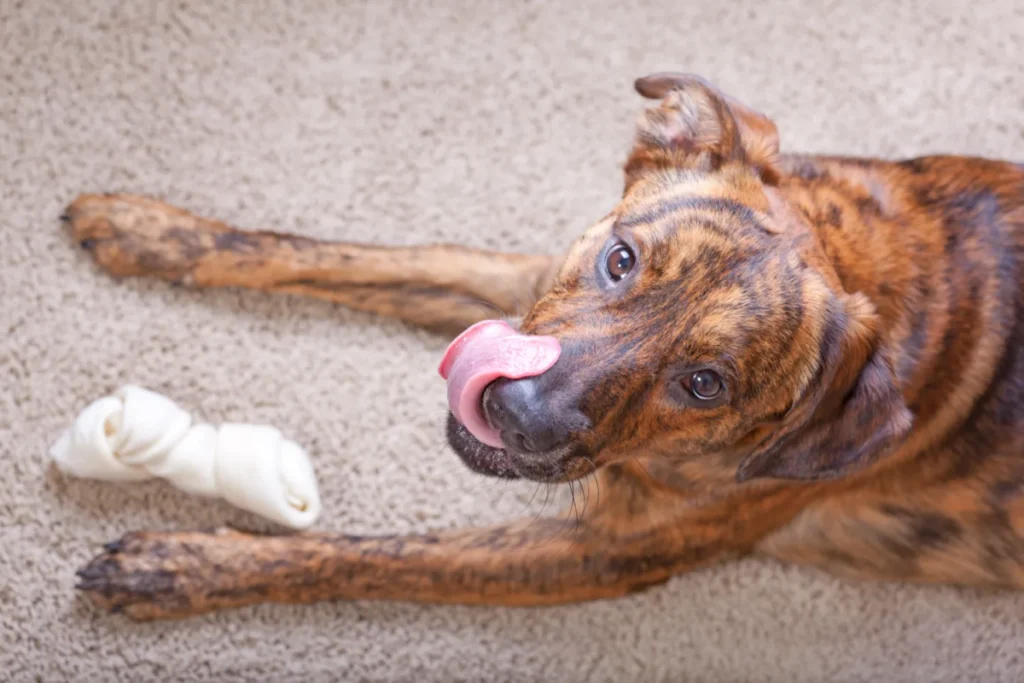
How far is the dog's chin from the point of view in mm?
2084

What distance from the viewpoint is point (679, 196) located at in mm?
2156

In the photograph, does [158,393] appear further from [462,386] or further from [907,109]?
[907,109]

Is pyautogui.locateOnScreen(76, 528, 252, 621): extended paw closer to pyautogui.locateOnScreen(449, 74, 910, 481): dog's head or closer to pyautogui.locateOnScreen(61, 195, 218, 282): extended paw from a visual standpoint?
pyautogui.locateOnScreen(61, 195, 218, 282): extended paw

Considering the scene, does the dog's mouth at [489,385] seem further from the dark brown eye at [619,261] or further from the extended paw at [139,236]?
the extended paw at [139,236]

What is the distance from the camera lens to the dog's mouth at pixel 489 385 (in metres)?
2.00

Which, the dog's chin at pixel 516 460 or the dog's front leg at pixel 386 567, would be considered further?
the dog's front leg at pixel 386 567

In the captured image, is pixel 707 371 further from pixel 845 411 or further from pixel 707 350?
pixel 845 411

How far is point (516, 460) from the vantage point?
84.6 inches

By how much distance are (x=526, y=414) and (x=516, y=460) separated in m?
0.23

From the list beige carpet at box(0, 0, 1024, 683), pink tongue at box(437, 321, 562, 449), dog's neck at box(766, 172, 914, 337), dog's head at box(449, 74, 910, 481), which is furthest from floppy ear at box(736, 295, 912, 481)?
beige carpet at box(0, 0, 1024, 683)

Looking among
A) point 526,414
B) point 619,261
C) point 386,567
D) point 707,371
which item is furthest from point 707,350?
point 386,567

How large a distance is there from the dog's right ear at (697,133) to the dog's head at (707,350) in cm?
1

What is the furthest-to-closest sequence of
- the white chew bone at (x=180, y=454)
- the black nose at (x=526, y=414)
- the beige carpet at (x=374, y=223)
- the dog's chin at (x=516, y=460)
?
the beige carpet at (x=374, y=223)
the white chew bone at (x=180, y=454)
the dog's chin at (x=516, y=460)
the black nose at (x=526, y=414)

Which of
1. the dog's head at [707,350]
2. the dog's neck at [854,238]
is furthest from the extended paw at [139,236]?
the dog's neck at [854,238]
